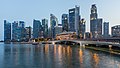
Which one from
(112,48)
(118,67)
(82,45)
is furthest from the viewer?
(82,45)

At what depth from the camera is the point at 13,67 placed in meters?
52.2

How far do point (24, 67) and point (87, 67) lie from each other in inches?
526

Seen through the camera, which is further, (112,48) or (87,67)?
(112,48)

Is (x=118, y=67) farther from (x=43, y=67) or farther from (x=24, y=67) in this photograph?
(x=24, y=67)

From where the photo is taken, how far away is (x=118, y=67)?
51250 mm

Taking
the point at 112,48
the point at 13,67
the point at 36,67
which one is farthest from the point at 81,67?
the point at 112,48

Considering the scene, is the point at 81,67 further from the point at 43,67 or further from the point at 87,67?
the point at 43,67

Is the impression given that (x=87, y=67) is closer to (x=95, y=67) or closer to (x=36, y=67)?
(x=95, y=67)

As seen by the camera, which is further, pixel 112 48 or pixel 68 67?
pixel 112 48

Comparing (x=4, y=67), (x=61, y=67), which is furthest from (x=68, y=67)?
(x=4, y=67)

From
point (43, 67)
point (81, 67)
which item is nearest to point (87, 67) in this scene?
point (81, 67)

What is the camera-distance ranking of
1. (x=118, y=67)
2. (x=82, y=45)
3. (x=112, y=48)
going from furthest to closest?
(x=82, y=45)
(x=112, y=48)
(x=118, y=67)

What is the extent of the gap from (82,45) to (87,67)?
389 feet

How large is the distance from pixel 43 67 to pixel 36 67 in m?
1.49
